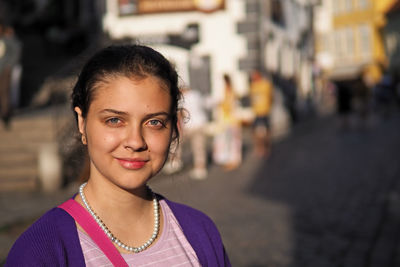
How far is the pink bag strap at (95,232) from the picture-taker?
1511 millimetres

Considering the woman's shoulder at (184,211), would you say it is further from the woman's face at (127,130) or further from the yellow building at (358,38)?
the yellow building at (358,38)

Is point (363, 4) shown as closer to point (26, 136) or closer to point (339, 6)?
point (339, 6)

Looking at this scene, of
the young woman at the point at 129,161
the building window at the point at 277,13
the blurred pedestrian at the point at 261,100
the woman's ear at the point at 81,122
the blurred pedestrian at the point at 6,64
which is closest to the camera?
the young woman at the point at 129,161

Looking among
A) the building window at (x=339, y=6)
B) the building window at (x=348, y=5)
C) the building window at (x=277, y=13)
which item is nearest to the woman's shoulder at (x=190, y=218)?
the building window at (x=277, y=13)

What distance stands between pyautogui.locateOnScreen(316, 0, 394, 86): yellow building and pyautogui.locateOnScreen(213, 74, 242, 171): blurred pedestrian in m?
36.5

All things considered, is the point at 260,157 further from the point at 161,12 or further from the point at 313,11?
the point at 313,11

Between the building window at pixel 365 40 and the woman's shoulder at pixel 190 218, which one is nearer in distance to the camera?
the woman's shoulder at pixel 190 218

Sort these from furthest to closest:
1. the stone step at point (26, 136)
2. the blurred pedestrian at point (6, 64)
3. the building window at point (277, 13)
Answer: the building window at point (277, 13) → the blurred pedestrian at point (6, 64) → the stone step at point (26, 136)

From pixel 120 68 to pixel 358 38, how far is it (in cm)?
4753

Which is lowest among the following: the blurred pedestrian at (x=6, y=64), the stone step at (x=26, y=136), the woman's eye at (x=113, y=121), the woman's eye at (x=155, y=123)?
the stone step at (x=26, y=136)

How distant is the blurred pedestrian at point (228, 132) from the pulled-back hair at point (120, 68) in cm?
837

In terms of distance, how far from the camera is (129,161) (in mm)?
1653

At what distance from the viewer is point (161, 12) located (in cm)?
1812

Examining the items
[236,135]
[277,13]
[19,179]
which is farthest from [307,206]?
[277,13]
